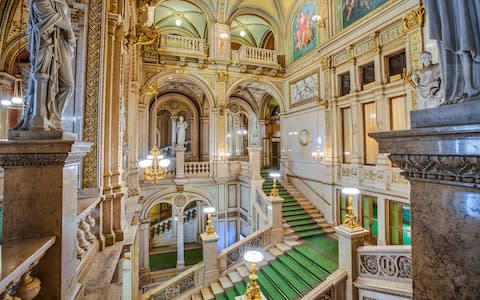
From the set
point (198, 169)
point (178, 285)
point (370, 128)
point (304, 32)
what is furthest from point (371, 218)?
point (304, 32)

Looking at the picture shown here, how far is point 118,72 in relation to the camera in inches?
193

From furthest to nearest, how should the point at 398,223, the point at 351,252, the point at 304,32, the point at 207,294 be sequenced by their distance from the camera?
the point at 304,32 → the point at 398,223 → the point at 207,294 → the point at 351,252

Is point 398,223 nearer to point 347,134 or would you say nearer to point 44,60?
point 347,134

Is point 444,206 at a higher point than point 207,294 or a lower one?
higher

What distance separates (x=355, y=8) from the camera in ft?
33.3

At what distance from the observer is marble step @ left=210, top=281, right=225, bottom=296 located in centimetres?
774

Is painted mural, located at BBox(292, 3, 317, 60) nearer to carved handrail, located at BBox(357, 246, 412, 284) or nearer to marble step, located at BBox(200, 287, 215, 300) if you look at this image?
carved handrail, located at BBox(357, 246, 412, 284)

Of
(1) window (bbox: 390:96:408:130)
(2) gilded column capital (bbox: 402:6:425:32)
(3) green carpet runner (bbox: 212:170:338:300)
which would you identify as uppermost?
(2) gilded column capital (bbox: 402:6:425:32)

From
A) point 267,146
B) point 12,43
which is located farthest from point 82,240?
point 267,146

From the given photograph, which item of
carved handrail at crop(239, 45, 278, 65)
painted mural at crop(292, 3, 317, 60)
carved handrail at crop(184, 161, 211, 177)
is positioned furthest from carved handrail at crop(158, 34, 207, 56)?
carved handrail at crop(184, 161, 211, 177)

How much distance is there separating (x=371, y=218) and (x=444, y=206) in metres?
9.53

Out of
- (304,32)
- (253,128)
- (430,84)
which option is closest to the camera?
(430,84)

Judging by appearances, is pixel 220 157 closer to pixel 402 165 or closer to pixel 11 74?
pixel 11 74

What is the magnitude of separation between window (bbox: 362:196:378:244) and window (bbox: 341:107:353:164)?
1.94m
